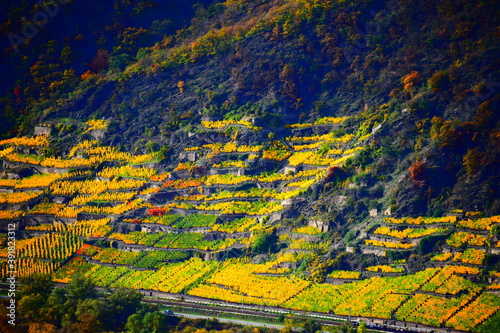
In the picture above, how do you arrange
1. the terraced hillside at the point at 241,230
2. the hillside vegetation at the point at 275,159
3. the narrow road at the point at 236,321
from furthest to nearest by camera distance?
the hillside vegetation at the point at 275,159 < the terraced hillside at the point at 241,230 < the narrow road at the point at 236,321

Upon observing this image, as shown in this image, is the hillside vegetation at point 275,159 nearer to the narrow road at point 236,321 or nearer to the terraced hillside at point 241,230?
the terraced hillside at point 241,230

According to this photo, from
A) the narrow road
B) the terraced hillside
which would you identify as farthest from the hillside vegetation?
the narrow road

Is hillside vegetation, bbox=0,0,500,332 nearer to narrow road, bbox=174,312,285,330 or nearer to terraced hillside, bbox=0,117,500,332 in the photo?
terraced hillside, bbox=0,117,500,332

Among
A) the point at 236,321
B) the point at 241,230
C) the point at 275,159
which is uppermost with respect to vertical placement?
the point at 275,159

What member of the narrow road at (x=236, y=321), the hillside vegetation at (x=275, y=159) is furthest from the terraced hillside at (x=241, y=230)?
the narrow road at (x=236, y=321)

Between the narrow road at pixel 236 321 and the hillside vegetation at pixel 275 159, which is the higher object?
the hillside vegetation at pixel 275 159

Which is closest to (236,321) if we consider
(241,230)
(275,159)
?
(241,230)

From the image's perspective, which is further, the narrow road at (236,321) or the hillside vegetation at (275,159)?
the hillside vegetation at (275,159)

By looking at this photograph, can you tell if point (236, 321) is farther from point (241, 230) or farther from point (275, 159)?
A: point (275, 159)

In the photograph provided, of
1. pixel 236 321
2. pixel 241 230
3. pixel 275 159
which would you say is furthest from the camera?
pixel 275 159

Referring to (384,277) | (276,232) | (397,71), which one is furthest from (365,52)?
(384,277)
